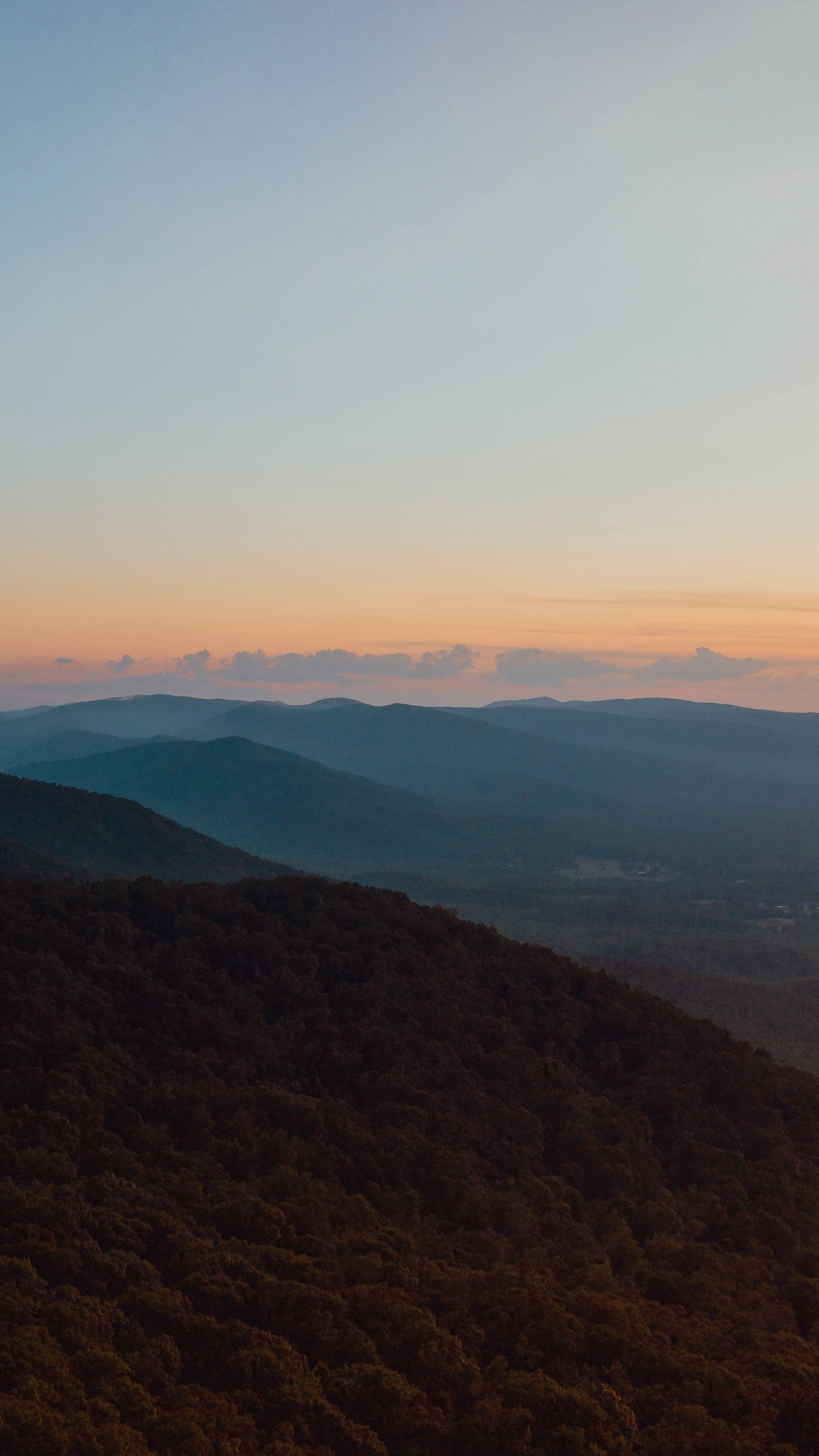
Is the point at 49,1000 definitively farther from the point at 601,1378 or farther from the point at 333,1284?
the point at 601,1378

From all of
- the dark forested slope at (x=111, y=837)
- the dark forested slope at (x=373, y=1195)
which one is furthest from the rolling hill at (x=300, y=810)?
the dark forested slope at (x=373, y=1195)

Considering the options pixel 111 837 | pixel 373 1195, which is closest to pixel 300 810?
pixel 111 837

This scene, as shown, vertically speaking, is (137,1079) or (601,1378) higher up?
(137,1079)

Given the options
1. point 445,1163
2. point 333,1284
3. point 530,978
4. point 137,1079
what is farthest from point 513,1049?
point 333,1284

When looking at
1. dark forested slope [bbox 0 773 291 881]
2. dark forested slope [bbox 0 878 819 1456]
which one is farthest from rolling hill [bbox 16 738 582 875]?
dark forested slope [bbox 0 878 819 1456]

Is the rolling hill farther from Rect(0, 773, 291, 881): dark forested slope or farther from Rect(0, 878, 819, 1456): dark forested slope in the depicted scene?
Rect(0, 878, 819, 1456): dark forested slope

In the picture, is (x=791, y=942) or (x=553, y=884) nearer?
(x=791, y=942)

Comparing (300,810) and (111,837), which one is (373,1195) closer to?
(111,837)
